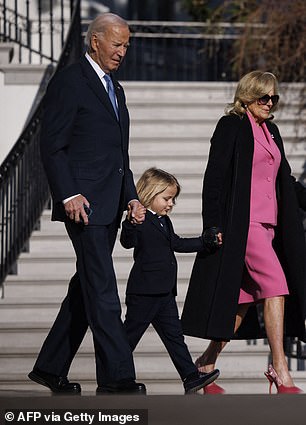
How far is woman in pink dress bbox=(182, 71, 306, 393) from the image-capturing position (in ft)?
21.8

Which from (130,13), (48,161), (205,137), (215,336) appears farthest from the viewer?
(130,13)

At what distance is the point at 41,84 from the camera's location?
11.7 metres

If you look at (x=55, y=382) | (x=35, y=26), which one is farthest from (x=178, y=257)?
(x=35, y=26)

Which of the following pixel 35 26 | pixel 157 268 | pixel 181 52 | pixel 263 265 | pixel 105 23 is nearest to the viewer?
pixel 105 23

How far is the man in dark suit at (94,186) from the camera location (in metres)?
6.06

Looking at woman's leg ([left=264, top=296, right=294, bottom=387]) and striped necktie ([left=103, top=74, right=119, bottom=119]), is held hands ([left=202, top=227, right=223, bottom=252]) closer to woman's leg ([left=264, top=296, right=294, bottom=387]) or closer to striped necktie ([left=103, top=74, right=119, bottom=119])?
woman's leg ([left=264, top=296, right=294, bottom=387])

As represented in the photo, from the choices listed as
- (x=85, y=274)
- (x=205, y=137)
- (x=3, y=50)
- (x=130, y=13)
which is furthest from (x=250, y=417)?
(x=130, y=13)

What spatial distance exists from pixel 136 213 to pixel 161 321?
903 mm

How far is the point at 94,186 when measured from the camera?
6137mm

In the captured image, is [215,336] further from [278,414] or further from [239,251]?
[278,414]

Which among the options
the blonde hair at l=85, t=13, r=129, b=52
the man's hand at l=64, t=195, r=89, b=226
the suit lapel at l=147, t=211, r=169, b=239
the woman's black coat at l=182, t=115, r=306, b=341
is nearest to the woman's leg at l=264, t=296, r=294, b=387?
the woman's black coat at l=182, t=115, r=306, b=341

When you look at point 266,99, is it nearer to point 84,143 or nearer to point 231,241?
point 231,241

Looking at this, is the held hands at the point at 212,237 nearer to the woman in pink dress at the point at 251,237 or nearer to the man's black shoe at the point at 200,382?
the woman in pink dress at the point at 251,237

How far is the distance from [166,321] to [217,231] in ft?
1.81
